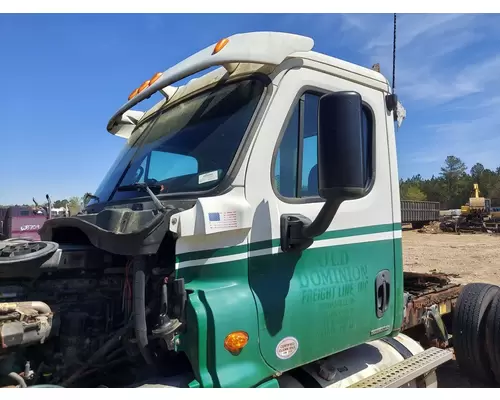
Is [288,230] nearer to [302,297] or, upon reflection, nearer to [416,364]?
[302,297]

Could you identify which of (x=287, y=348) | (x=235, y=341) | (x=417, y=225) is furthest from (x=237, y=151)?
(x=417, y=225)

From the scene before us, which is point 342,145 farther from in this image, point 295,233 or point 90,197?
point 90,197

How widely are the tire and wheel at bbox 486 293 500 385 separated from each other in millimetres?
88

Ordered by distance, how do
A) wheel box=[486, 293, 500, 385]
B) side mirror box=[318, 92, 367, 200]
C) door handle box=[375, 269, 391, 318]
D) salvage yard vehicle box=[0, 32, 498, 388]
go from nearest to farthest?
side mirror box=[318, 92, 367, 200], salvage yard vehicle box=[0, 32, 498, 388], door handle box=[375, 269, 391, 318], wheel box=[486, 293, 500, 385]

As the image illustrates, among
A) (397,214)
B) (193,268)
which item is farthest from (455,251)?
(193,268)

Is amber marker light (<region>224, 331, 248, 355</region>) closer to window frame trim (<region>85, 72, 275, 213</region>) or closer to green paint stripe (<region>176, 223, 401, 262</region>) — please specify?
green paint stripe (<region>176, 223, 401, 262</region>)

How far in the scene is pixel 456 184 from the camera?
6266 cm

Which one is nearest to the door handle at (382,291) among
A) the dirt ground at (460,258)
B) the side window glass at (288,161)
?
the side window glass at (288,161)

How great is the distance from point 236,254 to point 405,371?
141 centimetres

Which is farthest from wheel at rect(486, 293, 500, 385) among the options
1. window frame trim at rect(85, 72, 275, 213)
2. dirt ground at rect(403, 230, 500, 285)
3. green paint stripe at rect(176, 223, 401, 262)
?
dirt ground at rect(403, 230, 500, 285)

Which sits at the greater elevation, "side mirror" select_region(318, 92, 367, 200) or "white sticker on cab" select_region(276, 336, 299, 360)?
"side mirror" select_region(318, 92, 367, 200)

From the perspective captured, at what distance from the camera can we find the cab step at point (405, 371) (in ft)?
8.59

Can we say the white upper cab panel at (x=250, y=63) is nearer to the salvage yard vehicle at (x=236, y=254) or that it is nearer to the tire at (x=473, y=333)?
the salvage yard vehicle at (x=236, y=254)

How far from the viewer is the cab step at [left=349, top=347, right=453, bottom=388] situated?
262cm
